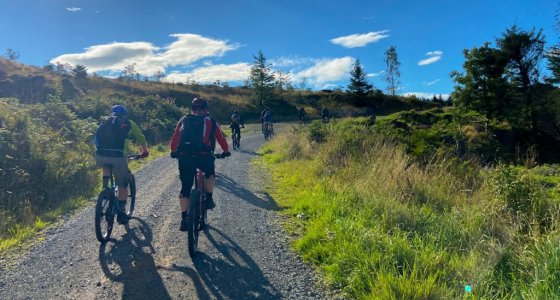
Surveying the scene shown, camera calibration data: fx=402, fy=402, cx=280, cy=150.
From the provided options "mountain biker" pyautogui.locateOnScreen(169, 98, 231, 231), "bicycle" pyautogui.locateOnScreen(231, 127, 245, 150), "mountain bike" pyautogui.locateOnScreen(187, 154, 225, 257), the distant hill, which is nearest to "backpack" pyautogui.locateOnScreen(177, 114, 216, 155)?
"mountain biker" pyautogui.locateOnScreen(169, 98, 231, 231)

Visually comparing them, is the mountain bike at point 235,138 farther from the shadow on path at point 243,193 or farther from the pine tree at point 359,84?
the pine tree at point 359,84

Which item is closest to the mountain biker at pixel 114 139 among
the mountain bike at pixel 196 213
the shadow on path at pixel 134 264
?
the shadow on path at pixel 134 264

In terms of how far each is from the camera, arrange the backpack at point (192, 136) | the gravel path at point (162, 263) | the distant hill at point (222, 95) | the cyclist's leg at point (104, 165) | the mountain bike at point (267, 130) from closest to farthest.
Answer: the gravel path at point (162, 263), the backpack at point (192, 136), the cyclist's leg at point (104, 165), the mountain bike at point (267, 130), the distant hill at point (222, 95)

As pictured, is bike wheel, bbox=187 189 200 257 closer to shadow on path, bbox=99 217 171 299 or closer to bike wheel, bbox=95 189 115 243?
shadow on path, bbox=99 217 171 299

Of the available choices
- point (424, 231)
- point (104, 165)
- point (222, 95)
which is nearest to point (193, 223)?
point (104, 165)

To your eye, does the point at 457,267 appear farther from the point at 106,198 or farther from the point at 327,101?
the point at 327,101

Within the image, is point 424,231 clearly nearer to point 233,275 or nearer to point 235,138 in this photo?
point 233,275

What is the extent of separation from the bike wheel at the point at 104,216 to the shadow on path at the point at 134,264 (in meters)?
0.17

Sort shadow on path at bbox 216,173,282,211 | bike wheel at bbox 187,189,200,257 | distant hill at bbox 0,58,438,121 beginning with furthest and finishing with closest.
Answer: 1. distant hill at bbox 0,58,438,121
2. shadow on path at bbox 216,173,282,211
3. bike wheel at bbox 187,189,200,257

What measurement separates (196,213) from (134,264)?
3.60 feet

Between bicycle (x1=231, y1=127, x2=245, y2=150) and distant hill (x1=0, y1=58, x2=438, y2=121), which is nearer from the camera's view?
bicycle (x1=231, y1=127, x2=245, y2=150)

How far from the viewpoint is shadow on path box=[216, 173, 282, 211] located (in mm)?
9125

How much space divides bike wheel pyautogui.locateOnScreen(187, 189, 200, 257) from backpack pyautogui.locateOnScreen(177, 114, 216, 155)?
24.9 inches

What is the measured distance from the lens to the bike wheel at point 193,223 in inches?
227
